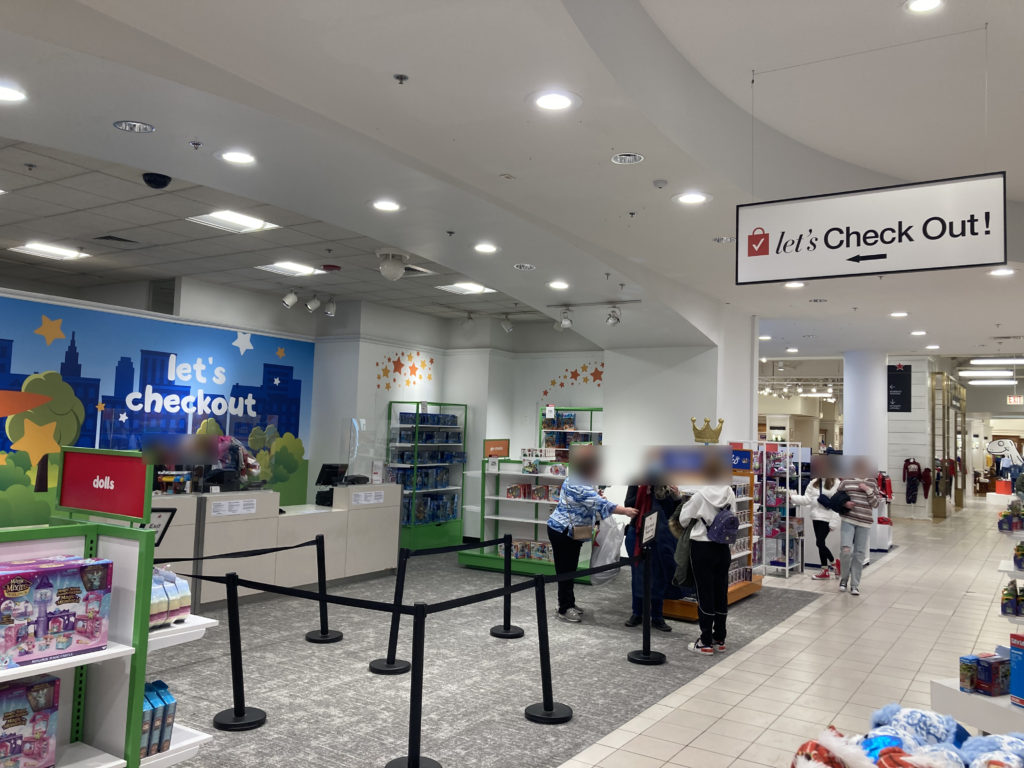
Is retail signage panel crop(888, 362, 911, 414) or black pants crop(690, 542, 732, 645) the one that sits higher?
retail signage panel crop(888, 362, 911, 414)

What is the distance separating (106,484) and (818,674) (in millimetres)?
5091

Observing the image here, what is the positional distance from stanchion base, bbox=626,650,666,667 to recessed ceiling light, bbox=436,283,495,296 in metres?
5.59

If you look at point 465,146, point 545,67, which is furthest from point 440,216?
point 545,67

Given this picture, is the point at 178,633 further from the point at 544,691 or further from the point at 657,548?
the point at 657,548

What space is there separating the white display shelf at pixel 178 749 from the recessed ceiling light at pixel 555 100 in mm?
3285

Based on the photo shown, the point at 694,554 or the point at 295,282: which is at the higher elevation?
the point at 295,282

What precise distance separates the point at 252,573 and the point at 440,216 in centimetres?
408

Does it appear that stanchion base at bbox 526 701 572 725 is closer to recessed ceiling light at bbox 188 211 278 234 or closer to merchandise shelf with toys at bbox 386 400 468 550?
recessed ceiling light at bbox 188 211 278 234

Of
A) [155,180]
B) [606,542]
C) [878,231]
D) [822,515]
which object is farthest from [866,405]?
[155,180]

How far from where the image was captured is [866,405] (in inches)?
599

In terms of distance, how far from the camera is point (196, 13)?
3277mm

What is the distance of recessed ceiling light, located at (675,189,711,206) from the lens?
5512mm

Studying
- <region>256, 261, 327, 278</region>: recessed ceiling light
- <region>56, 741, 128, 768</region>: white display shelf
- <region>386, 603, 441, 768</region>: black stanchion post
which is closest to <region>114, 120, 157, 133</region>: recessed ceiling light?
<region>386, 603, 441, 768</region>: black stanchion post

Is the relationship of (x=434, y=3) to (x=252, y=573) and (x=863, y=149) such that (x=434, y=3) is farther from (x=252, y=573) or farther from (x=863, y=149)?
(x=252, y=573)
